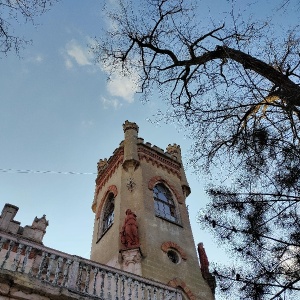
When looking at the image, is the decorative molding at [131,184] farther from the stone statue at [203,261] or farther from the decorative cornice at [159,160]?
the stone statue at [203,261]

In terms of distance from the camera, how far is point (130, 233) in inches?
501

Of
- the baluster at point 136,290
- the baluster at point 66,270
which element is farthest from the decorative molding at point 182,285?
the baluster at point 66,270

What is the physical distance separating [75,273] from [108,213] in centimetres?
872

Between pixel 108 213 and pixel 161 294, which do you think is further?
pixel 108 213

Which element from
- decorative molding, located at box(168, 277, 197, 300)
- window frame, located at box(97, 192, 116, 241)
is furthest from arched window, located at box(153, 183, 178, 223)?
decorative molding, located at box(168, 277, 197, 300)

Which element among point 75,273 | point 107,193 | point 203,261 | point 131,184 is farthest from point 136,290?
point 107,193

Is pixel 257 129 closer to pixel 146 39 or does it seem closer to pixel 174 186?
pixel 146 39

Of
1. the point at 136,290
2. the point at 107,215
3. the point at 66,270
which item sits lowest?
the point at 136,290

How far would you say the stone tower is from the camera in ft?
40.5

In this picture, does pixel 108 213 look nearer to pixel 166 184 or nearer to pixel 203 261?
pixel 166 184

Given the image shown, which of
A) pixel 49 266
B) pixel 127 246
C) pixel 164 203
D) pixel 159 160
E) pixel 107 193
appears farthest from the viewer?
pixel 159 160

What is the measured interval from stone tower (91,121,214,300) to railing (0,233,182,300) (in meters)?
2.96

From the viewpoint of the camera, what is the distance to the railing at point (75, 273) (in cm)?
734

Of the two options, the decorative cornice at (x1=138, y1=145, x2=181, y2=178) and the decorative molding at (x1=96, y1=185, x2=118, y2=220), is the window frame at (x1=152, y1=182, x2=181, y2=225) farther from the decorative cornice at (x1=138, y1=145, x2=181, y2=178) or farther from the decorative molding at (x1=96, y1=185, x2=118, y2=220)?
the decorative molding at (x1=96, y1=185, x2=118, y2=220)
